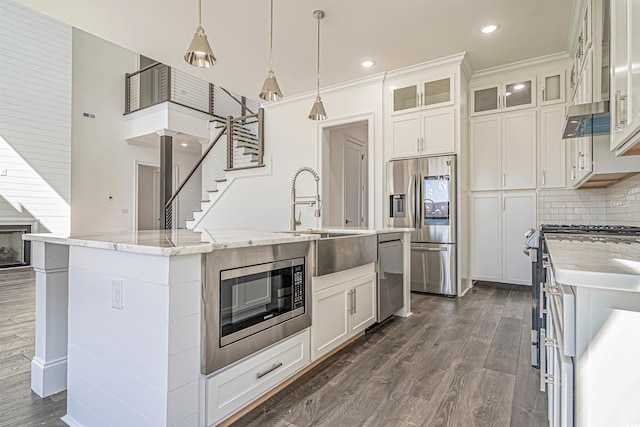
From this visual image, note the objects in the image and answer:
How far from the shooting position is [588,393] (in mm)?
750

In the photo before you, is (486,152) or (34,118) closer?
(486,152)

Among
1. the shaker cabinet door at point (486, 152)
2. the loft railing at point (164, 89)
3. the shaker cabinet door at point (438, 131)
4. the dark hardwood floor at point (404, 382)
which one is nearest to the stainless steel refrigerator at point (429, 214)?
the shaker cabinet door at point (438, 131)

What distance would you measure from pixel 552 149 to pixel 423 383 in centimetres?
356

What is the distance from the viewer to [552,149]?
4.06 m

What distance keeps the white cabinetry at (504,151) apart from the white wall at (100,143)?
7.45 meters

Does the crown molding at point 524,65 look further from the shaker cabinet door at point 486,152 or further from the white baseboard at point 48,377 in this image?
the white baseboard at point 48,377

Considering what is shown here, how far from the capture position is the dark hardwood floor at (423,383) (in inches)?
65.7

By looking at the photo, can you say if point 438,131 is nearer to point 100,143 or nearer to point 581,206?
point 581,206

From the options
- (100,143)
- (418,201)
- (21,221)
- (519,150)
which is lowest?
Answer: (21,221)

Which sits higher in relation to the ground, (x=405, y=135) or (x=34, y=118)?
(x=34, y=118)

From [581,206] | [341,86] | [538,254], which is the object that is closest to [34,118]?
[341,86]

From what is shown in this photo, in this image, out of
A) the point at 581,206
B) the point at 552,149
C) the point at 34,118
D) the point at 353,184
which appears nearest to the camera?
the point at 581,206

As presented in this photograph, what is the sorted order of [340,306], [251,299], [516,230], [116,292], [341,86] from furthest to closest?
[341,86]
[516,230]
[340,306]
[251,299]
[116,292]

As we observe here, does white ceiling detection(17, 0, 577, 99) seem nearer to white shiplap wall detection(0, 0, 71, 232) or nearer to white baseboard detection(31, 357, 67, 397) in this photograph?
white baseboard detection(31, 357, 67, 397)
